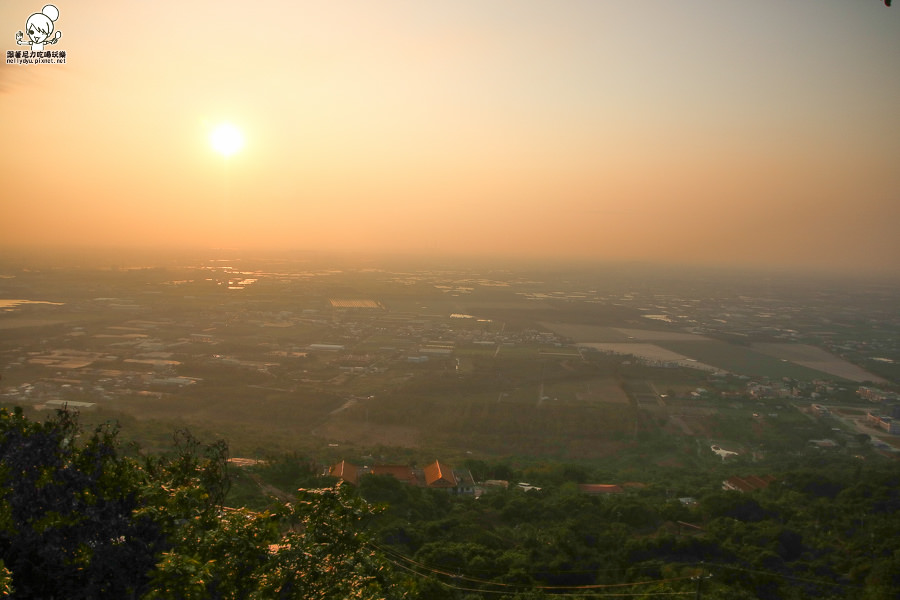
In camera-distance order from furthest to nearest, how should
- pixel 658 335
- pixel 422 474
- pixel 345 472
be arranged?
pixel 658 335 → pixel 422 474 → pixel 345 472

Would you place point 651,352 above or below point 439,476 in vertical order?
below

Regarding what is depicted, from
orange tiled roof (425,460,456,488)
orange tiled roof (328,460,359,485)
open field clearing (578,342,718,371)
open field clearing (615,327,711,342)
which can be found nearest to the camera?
orange tiled roof (328,460,359,485)

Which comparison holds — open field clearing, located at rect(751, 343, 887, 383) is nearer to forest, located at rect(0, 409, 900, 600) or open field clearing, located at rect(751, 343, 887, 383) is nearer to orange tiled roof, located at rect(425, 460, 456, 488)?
forest, located at rect(0, 409, 900, 600)

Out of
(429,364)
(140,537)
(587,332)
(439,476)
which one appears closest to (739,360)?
(587,332)

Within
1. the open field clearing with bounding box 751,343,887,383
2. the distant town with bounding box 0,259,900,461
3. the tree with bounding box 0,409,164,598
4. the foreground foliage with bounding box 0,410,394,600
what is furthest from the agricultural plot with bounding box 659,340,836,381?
the tree with bounding box 0,409,164,598

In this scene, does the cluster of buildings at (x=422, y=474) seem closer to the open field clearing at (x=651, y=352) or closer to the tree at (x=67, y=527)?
the tree at (x=67, y=527)

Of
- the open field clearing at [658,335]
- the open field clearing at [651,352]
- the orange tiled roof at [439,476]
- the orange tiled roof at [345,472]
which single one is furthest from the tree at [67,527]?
the open field clearing at [658,335]

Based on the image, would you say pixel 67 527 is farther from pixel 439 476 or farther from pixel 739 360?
pixel 739 360

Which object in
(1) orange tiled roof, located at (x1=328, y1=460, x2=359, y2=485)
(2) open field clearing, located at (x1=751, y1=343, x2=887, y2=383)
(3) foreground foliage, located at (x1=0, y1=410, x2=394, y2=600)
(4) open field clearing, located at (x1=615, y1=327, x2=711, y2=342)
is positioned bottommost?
(2) open field clearing, located at (x1=751, y1=343, x2=887, y2=383)

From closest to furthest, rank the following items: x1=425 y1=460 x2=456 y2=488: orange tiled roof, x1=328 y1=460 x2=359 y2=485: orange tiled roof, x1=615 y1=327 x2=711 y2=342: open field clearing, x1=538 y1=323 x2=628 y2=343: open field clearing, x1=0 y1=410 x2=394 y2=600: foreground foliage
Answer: x1=0 y1=410 x2=394 y2=600: foreground foliage, x1=328 y1=460 x2=359 y2=485: orange tiled roof, x1=425 y1=460 x2=456 y2=488: orange tiled roof, x1=538 y1=323 x2=628 y2=343: open field clearing, x1=615 y1=327 x2=711 y2=342: open field clearing
